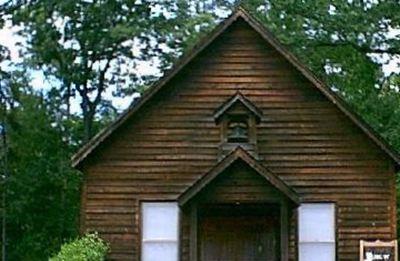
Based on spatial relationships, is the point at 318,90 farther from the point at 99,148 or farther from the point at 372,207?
the point at 99,148

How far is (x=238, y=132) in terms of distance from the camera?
72.6 feet

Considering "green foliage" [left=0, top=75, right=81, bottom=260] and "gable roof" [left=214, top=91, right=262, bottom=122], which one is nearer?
"gable roof" [left=214, top=91, right=262, bottom=122]

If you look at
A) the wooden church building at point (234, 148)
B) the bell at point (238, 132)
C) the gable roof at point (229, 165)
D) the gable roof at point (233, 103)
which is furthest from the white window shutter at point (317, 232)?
the gable roof at point (233, 103)

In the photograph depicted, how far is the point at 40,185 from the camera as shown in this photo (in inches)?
1531

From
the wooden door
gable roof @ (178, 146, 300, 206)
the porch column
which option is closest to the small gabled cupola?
gable roof @ (178, 146, 300, 206)

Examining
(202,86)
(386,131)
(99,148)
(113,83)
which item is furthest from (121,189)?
(113,83)

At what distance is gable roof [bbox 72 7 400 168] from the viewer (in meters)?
21.6

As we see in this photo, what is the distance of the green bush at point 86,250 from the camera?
65.3ft

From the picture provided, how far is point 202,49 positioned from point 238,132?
199 cm

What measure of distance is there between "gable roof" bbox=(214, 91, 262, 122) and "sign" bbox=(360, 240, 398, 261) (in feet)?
11.9

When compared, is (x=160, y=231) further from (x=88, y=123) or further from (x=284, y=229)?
(x=88, y=123)

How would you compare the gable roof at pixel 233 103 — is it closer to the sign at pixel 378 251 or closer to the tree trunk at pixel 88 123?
the sign at pixel 378 251

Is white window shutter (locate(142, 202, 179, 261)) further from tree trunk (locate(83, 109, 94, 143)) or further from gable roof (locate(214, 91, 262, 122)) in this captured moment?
tree trunk (locate(83, 109, 94, 143))

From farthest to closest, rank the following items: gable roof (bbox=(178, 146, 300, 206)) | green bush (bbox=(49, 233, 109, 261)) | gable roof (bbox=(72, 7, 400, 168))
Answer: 1. gable roof (bbox=(72, 7, 400, 168))
2. gable roof (bbox=(178, 146, 300, 206))
3. green bush (bbox=(49, 233, 109, 261))
